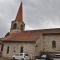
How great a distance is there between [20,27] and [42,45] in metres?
12.9

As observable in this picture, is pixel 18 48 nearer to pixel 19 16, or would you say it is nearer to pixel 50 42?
pixel 50 42

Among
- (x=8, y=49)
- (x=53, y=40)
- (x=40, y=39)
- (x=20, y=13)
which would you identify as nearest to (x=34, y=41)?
(x=40, y=39)

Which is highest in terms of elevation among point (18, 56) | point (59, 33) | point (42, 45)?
point (59, 33)

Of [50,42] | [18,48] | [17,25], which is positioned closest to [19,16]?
[17,25]

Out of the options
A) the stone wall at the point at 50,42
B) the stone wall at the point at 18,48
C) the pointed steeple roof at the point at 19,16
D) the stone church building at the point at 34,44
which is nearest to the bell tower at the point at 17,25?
the pointed steeple roof at the point at 19,16

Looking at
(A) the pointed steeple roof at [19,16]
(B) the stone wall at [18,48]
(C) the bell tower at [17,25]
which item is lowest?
(B) the stone wall at [18,48]

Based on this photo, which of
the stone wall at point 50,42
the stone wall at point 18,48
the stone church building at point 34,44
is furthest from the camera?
the stone wall at point 50,42

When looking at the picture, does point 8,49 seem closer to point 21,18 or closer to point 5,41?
point 5,41

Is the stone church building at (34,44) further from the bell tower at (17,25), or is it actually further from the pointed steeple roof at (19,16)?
the pointed steeple roof at (19,16)

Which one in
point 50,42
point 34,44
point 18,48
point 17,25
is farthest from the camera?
point 17,25

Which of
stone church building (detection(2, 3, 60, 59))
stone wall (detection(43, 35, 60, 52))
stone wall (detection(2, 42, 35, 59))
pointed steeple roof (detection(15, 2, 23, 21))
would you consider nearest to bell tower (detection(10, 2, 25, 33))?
pointed steeple roof (detection(15, 2, 23, 21))

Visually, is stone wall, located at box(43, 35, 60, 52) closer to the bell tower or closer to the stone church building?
the stone church building

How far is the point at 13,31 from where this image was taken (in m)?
45.8

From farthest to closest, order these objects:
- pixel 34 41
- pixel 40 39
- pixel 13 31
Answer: pixel 13 31 < pixel 40 39 < pixel 34 41
